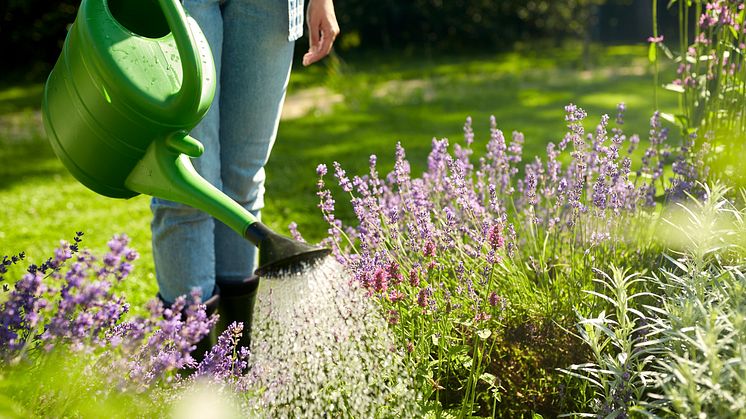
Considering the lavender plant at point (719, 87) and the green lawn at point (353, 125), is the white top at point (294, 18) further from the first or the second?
the green lawn at point (353, 125)

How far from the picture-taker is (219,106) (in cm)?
226

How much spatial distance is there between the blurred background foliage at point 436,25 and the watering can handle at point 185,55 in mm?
8129

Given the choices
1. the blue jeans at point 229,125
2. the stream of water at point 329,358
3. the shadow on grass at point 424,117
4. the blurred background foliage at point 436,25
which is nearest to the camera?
the stream of water at point 329,358

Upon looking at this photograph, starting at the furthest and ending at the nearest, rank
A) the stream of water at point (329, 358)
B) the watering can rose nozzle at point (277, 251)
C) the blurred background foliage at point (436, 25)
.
Answer: the blurred background foliage at point (436, 25) → the stream of water at point (329, 358) → the watering can rose nozzle at point (277, 251)

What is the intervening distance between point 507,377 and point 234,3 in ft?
3.84

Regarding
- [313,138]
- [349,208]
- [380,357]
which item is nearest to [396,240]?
[380,357]

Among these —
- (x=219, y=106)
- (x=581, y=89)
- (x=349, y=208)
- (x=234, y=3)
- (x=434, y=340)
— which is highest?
(x=234, y=3)

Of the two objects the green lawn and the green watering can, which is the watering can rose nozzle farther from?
the green lawn

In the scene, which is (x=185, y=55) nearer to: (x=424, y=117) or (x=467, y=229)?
(x=467, y=229)

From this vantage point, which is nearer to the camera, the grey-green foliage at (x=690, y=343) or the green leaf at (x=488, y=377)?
the grey-green foliage at (x=690, y=343)

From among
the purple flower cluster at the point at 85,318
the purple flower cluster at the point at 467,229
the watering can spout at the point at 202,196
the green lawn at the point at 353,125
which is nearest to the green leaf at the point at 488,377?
the purple flower cluster at the point at 467,229

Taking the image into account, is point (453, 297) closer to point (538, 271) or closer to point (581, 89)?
point (538, 271)

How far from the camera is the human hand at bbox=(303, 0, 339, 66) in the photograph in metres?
2.15

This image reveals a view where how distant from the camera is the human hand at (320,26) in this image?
2148 millimetres
